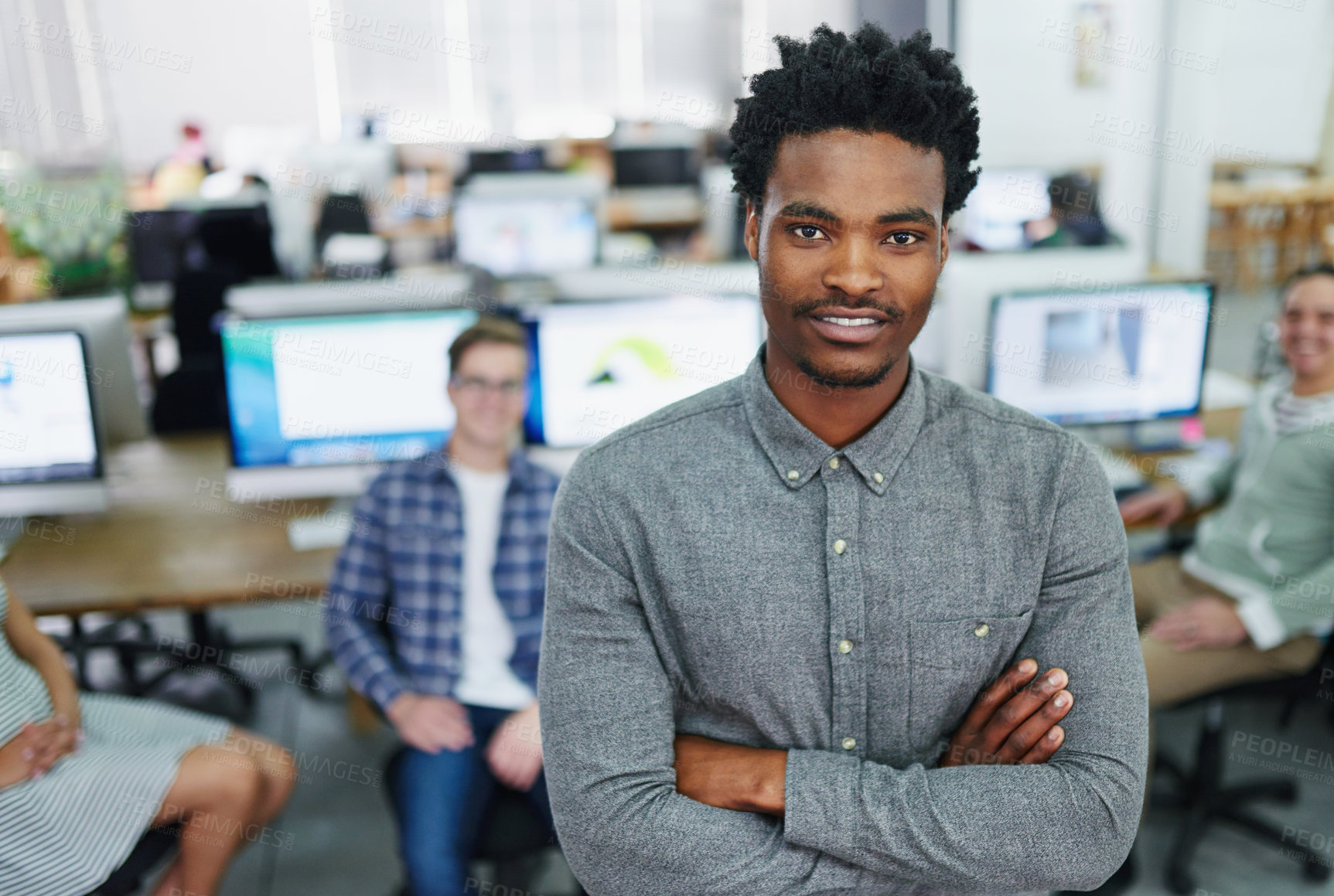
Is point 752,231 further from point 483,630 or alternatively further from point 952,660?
point 483,630

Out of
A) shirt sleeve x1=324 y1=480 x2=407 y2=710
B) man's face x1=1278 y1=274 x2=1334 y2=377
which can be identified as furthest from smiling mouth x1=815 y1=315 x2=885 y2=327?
man's face x1=1278 y1=274 x2=1334 y2=377

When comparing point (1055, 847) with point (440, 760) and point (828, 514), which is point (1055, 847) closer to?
point (828, 514)

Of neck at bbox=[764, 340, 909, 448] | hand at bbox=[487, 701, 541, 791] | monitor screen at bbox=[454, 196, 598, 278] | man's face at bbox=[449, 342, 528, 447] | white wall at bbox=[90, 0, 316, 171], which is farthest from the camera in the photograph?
white wall at bbox=[90, 0, 316, 171]

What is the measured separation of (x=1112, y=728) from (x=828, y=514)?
0.34 meters

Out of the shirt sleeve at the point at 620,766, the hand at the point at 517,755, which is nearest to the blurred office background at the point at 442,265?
the hand at the point at 517,755

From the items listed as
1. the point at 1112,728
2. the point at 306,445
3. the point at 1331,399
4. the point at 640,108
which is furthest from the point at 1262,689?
the point at 640,108

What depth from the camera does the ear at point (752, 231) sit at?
1.06 meters

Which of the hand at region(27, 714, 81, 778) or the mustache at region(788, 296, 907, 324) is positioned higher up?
the mustache at region(788, 296, 907, 324)

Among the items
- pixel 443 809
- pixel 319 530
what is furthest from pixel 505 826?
pixel 319 530

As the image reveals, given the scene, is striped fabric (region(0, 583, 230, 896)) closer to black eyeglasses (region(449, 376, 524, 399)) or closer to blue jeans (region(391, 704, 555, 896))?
blue jeans (region(391, 704, 555, 896))

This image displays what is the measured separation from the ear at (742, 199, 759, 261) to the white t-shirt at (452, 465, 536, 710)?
3.77ft

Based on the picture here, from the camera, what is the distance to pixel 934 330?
3.06 metres

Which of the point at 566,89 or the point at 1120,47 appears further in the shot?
the point at 566,89

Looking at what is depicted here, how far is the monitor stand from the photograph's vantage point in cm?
251
